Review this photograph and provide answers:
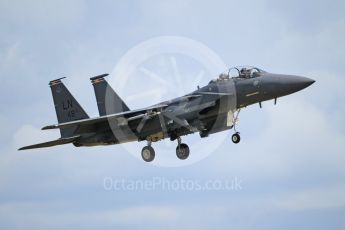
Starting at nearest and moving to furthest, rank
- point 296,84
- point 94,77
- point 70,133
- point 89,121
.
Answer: point 296,84, point 89,121, point 70,133, point 94,77

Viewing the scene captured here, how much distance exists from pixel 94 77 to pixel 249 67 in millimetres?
9397

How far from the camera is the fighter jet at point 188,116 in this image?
3198 centimetres

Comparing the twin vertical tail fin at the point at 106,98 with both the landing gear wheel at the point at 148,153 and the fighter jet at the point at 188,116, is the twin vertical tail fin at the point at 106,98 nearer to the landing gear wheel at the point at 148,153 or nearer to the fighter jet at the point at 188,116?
the fighter jet at the point at 188,116

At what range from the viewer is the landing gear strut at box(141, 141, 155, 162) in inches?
1340

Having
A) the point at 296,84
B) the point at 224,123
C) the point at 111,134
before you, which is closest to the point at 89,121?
the point at 111,134

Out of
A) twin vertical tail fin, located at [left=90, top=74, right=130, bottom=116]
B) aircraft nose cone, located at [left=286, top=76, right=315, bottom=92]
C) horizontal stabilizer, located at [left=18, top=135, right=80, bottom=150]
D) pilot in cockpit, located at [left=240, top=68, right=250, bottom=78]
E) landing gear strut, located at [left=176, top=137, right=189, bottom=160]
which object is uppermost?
twin vertical tail fin, located at [left=90, top=74, right=130, bottom=116]

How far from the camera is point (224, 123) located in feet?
109

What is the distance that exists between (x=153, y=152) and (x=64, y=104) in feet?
20.5

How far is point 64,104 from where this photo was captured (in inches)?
1475

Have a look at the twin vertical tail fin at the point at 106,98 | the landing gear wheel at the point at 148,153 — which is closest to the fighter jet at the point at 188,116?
the landing gear wheel at the point at 148,153

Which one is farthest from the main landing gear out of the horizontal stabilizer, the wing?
the horizontal stabilizer

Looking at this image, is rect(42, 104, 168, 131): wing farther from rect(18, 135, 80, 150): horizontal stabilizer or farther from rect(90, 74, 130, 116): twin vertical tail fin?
rect(90, 74, 130, 116): twin vertical tail fin

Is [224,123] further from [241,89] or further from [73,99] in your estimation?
[73,99]

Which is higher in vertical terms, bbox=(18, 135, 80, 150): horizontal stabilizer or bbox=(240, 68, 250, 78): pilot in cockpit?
bbox=(240, 68, 250, 78): pilot in cockpit
